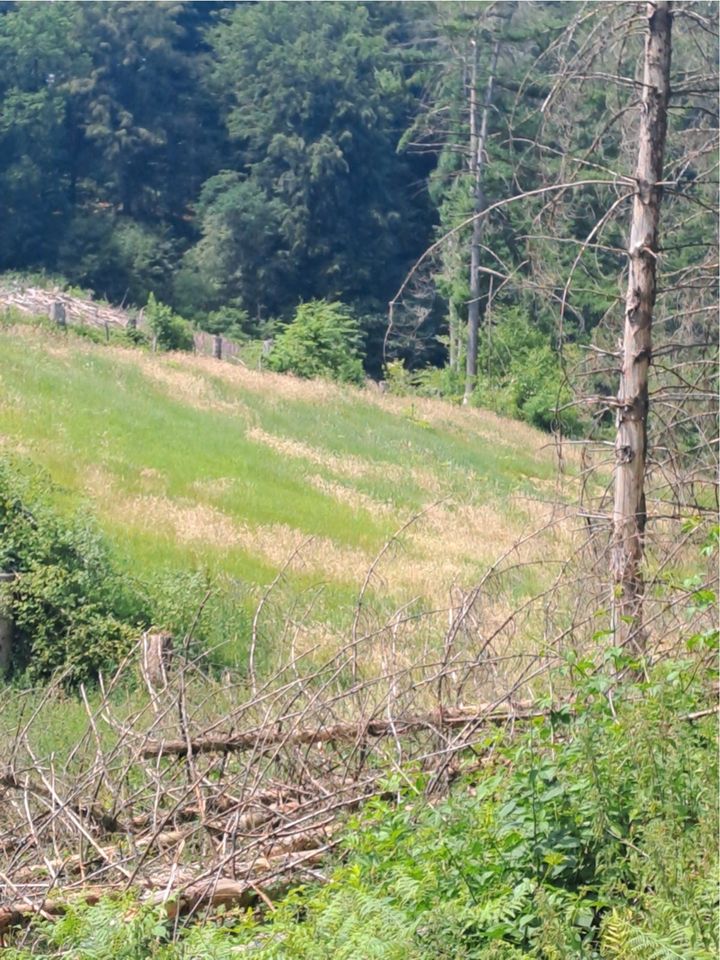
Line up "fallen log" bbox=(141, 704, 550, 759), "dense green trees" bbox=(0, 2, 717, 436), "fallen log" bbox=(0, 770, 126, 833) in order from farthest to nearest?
"dense green trees" bbox=(0, 2, 717, 436)
"fallen log" bbox=(141, 704, 550, 759)
"fallen log" bbox=(0, 770, 126, 833)

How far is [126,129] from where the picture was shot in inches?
2586

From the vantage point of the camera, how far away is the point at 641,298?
29.2 ft

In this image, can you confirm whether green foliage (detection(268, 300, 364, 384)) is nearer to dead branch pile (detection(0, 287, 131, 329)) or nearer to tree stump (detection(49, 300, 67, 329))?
dead branch pile (detection(0, 287, 131, 329))

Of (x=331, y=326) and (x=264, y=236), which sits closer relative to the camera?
(x=331, y=326)

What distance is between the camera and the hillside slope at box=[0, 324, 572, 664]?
776 inches

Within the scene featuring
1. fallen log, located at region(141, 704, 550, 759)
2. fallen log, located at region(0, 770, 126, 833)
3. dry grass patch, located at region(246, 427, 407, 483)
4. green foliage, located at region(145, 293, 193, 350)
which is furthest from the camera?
green foliage, located at region(145, 293, 193, 350)

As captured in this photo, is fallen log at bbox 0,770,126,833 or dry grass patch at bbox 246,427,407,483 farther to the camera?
dry grass patch at bbox 246,427,407,483

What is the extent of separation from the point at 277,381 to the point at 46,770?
97.5 ft

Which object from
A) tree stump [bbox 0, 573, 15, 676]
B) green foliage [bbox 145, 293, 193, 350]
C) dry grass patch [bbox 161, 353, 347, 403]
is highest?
green foliage [bbox 145, 293, 193, 350]

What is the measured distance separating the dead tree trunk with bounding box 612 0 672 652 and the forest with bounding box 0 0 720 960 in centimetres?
2

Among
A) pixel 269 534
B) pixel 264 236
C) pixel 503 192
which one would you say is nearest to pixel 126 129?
pixel 264 236

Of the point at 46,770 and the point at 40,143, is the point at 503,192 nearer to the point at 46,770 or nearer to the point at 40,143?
the point at 40,143

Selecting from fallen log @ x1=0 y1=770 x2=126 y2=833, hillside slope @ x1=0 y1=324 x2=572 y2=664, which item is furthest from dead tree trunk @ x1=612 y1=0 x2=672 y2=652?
hillside slope @ x1=0 y1=324 x2=572 y2=664

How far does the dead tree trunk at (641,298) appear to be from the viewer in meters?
8.84
